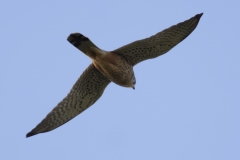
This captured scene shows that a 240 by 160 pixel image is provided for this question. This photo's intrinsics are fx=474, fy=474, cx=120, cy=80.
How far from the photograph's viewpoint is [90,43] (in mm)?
10234

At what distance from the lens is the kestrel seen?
10.4 metres

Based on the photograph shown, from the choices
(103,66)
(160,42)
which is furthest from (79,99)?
(160,42)

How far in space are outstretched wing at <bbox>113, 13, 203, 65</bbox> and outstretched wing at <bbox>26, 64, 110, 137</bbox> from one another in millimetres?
914

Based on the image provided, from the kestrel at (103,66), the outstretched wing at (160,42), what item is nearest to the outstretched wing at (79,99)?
the kestrel at (103,66)

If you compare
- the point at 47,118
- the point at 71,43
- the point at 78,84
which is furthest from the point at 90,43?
the point at 47,118

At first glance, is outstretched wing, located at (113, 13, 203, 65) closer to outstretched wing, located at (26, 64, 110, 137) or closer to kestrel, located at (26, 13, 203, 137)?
kestrel, located at (26, 13, 203, 137)

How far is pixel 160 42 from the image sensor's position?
10531 millimetres

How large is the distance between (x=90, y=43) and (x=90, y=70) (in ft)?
3.17

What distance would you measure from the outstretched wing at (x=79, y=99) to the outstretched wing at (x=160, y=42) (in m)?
0.91

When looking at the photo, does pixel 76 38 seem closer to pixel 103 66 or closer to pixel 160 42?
pixel 103 66

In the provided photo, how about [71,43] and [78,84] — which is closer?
[71,43]

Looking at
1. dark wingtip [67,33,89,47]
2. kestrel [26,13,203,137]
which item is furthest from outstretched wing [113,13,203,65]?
dark wingtip [67,33,89,47]

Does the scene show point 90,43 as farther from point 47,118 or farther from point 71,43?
point 47,118

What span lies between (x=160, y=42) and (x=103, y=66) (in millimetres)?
1381
